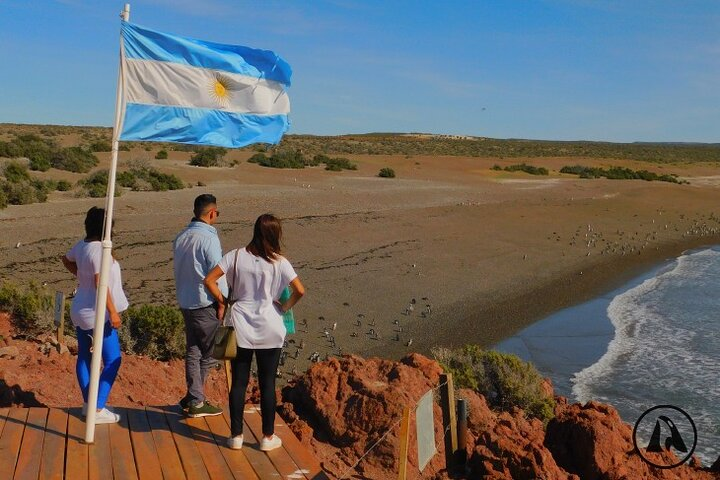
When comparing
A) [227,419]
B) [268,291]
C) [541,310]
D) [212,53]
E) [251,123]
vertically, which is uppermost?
[212,53]

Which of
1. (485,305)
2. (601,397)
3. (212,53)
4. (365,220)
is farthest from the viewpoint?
Answer: (365,220)

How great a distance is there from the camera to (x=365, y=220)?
24297 millimetres

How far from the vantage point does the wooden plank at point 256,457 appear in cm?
511

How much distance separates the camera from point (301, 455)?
17.9ft

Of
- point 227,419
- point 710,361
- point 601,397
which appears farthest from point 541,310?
point 227,419

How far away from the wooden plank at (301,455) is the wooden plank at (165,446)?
75 cm

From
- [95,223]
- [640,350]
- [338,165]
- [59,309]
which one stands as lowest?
[640,350]

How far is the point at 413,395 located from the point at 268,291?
205cm

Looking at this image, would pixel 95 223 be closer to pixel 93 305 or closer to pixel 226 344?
pixel 93 305

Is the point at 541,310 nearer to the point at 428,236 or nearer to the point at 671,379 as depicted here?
the point at 671,379

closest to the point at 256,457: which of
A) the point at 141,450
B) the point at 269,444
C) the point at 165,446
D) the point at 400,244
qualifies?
the point at 269,444

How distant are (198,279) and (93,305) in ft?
2.41

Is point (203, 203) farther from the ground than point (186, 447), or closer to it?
farther from the ground

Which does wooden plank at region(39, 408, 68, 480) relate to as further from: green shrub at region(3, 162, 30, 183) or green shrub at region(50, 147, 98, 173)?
green shrub at region(50, 147, 98, 173)
